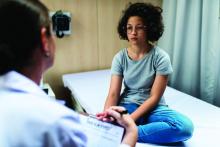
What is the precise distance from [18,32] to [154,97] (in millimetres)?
1010

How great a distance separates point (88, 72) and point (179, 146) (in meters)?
1.38

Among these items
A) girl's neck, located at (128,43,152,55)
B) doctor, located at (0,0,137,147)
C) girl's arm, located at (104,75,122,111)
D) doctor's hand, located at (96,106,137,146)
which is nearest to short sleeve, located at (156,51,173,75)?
girl's neck, located at (128,43,152,55)

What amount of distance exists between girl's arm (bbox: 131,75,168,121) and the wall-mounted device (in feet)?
3.69

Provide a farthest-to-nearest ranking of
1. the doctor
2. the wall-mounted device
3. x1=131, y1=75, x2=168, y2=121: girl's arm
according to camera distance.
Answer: the wall-mounted device
x1=131, y1=75, x2=168, y2=121: girl's arm
the doctor

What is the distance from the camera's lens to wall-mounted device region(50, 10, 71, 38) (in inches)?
88.2

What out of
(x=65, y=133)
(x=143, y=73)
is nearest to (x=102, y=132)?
(x=65, y=133)

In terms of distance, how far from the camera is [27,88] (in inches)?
24.0

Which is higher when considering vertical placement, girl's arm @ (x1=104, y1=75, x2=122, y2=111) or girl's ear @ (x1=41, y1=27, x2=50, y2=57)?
girl's ear @ (x1=41, y1=27, x2=50, y2=57)

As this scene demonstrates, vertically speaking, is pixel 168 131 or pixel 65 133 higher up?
pixel 65 133

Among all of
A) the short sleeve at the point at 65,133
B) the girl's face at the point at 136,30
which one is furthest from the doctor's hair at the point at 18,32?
the girl's face at the point at 136,30

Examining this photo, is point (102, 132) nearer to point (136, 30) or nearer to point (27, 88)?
point (27, 88)

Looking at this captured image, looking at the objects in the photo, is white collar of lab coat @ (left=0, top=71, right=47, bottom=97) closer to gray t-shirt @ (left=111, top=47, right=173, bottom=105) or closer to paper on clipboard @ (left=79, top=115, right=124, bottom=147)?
paper on clipboard @ (left=79, top=115, right=124, bottom=147)

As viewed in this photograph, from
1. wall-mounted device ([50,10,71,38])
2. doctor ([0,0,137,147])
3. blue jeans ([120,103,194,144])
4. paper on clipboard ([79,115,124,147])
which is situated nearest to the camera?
doctor ([0,0,137,147])

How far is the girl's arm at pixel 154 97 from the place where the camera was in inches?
57.2
